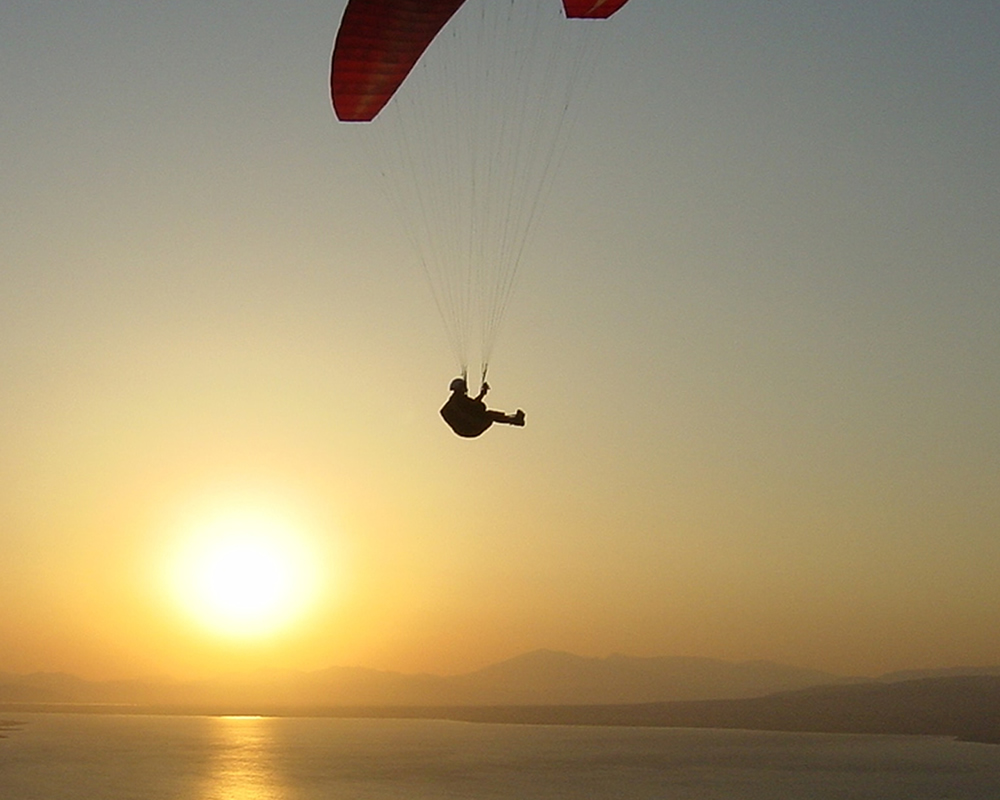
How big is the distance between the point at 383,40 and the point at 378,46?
184 mm

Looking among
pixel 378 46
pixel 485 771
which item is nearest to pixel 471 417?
pixel 378 46

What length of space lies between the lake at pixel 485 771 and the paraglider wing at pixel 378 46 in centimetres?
4262

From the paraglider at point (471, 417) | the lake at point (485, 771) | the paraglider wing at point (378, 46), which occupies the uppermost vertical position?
the paraglider wing at point (378, 46)

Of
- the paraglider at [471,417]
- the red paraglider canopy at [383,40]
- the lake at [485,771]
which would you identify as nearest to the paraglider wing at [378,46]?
the red paraglider canopy at [383,40]

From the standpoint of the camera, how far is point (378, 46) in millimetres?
16328

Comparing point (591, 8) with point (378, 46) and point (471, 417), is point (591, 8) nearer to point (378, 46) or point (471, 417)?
point (378, 46)

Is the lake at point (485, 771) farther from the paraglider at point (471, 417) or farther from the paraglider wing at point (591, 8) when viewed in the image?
the paraglider wing at point (591, 8)

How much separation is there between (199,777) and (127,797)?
54.9 ft

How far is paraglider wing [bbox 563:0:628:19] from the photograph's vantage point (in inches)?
619

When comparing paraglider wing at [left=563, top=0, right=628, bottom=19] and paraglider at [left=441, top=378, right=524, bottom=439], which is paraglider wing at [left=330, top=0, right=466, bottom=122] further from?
paraglider at [left=441, top=378, right=524, bottom=439]

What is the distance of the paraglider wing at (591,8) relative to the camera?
15.7 m

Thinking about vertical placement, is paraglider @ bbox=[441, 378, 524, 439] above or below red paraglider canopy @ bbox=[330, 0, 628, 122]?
below

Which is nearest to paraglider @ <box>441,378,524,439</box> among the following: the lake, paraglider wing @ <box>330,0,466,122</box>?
paraglider wing @ <box>330,0,466,122</box>

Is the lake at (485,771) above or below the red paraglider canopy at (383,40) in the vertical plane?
below
